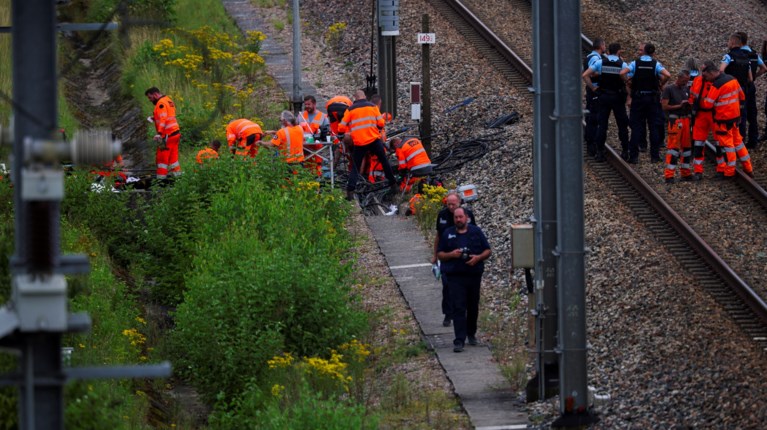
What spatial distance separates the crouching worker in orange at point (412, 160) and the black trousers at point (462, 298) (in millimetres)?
5430

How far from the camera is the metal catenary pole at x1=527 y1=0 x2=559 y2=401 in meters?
12.1

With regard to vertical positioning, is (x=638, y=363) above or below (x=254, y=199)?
below

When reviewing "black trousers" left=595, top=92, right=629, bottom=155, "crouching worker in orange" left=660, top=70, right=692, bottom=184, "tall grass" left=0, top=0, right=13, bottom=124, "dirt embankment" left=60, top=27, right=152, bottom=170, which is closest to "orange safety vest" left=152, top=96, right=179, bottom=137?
"dirt embankment" left=60, top=27, right=152, bottom=170

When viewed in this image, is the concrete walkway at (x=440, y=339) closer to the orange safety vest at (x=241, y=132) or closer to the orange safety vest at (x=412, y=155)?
the orange safety vest at (x=412, y=155)

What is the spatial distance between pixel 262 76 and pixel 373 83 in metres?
3.37

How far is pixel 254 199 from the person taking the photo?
1596 cm

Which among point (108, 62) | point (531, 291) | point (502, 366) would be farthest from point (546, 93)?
point (108, 62)

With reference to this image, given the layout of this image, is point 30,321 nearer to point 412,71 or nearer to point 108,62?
point 412,71

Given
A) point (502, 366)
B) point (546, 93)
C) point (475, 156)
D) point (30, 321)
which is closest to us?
point (30, 321)

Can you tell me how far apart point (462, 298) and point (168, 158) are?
7752 millimetres

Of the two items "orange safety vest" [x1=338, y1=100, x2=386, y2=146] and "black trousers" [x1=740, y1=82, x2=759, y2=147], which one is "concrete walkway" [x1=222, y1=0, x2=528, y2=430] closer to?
"orange safety vest" [x1=338, y1=100, x2=386, y2=146]

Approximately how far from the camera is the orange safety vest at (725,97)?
1720cm

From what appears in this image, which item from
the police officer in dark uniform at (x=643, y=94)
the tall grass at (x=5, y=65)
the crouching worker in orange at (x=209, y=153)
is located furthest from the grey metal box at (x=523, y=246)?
the tall grass at (x=5, y=65)

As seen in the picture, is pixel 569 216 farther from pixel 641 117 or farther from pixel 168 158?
pixel 168 158
